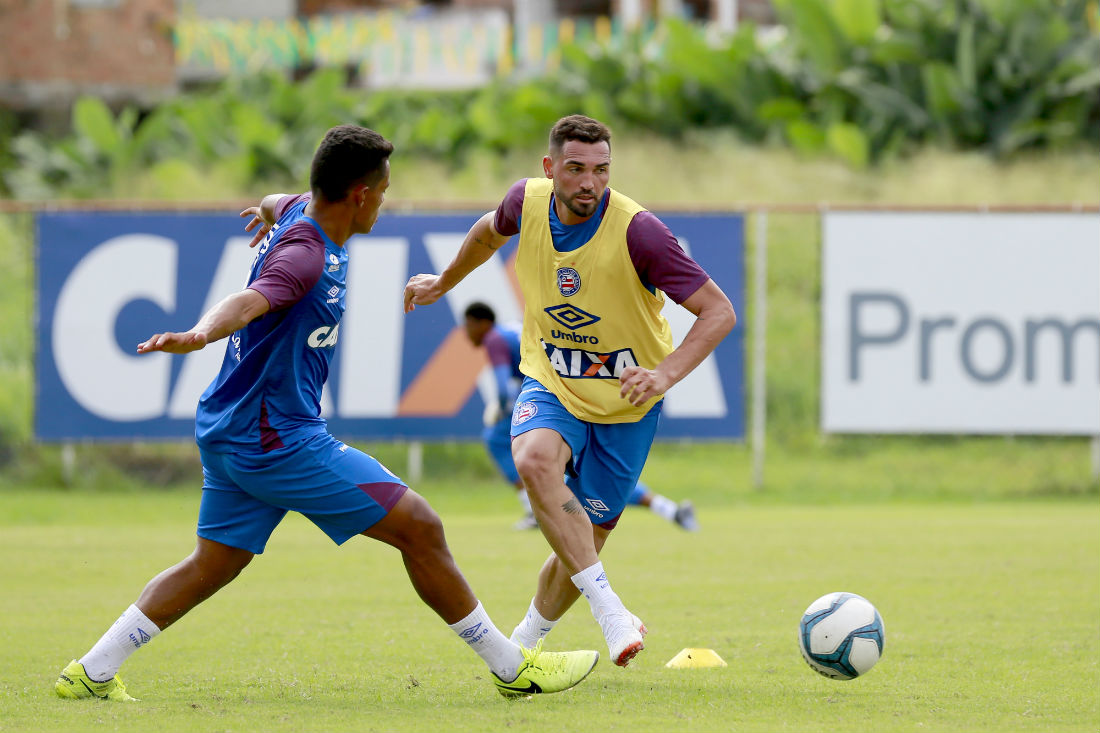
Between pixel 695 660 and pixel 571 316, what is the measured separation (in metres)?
1.73

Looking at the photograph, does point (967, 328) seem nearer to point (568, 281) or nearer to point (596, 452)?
point (596, 452)

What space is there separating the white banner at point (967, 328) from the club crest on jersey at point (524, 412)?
359 inches

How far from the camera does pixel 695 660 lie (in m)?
6.48

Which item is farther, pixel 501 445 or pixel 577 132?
pixel 501 445

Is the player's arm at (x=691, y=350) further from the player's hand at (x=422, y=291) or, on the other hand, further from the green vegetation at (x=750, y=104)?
the green vegetation at (x=750, y=104)

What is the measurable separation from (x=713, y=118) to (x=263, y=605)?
662 inches

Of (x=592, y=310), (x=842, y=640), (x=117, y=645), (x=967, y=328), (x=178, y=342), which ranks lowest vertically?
(x=967, y=328)

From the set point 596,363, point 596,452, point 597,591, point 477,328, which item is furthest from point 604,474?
point 477,328

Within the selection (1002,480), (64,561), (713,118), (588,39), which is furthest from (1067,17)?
(64,561)

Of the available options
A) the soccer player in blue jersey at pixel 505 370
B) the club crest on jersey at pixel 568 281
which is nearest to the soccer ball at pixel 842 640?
the club crest on jersey at pixel 568 281

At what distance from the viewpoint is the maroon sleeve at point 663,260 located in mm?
5789

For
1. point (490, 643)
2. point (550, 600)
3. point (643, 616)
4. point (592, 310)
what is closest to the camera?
point (490, 643)

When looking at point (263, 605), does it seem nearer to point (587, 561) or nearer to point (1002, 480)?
point (587, 561)

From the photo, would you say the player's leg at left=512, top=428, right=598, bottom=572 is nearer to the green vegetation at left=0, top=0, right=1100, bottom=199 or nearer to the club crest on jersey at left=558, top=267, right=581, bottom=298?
the club crest on jersey at left=558, top=267, right=581, bottom=298
